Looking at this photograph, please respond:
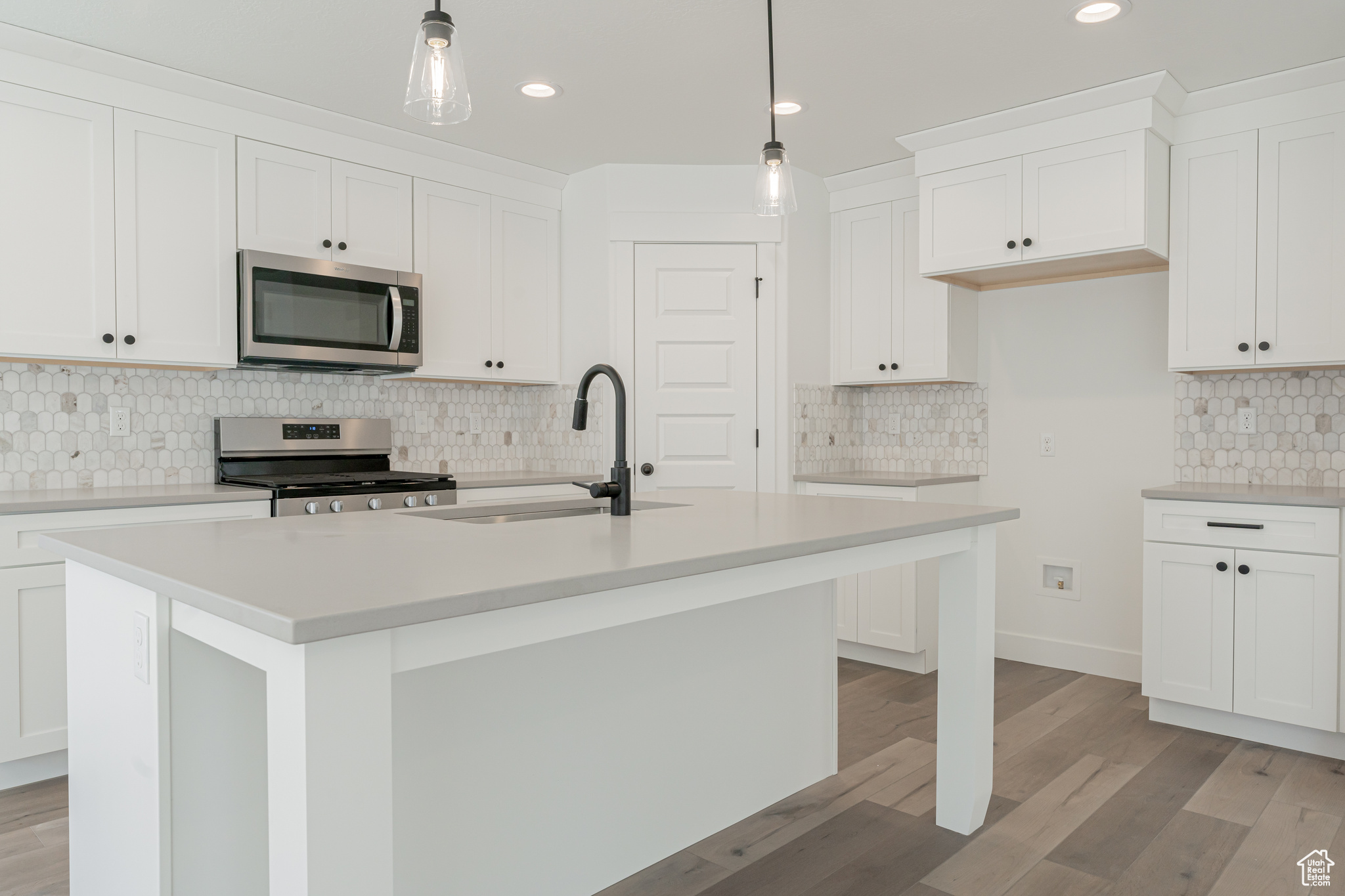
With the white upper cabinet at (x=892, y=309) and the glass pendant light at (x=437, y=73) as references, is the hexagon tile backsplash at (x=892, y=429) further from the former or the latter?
the glass pendant light at (x=437, y=73)

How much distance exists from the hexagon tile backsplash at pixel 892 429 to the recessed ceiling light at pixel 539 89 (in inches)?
70.9

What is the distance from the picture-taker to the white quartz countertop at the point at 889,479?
12.8 feet

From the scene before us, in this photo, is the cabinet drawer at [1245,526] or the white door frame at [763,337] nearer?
the cabinet drawer at [1245,526]

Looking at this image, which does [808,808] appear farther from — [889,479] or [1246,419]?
[1246,419]

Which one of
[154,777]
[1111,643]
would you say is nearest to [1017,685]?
[1111,643]

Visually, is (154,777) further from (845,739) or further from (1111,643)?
(1111,643)

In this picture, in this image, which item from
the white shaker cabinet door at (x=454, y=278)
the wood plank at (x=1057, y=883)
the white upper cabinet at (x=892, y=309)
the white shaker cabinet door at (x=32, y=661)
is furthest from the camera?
the white upper cabinet at (x=892, y=309)

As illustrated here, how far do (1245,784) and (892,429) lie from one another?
7.68ft

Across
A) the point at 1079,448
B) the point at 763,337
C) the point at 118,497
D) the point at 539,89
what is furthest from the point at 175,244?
the point at 1079,448

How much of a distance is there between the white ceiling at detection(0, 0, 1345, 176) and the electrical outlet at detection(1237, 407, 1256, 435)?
1292mm

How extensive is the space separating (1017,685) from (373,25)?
11.8 feet

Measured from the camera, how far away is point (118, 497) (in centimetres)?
280

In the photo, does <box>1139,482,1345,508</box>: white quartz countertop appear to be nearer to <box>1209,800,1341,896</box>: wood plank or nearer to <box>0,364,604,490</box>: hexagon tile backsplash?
<box>1209,800,1341,896</box>: wood plank

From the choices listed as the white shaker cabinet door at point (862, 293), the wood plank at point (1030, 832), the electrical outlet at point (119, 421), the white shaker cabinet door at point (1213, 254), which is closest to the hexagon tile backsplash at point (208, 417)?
the electrical outlet at point (119, 421)
